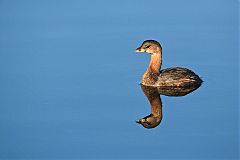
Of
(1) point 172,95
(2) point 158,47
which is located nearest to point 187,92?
(1) point 172,95

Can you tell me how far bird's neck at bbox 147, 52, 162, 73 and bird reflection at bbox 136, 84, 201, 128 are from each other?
56cm

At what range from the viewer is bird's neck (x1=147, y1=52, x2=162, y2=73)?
19.2 meters

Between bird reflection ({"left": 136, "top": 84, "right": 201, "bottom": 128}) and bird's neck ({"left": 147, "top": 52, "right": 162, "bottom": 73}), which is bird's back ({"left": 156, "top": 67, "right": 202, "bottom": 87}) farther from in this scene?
bird's neck ({"left": 147, "top": 52, "right": 162, "bottom": 73})

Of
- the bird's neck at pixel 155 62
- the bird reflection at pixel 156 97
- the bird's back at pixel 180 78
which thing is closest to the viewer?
the bird reflection at pixel 156 97

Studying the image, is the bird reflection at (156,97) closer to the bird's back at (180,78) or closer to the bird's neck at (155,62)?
the bird's back at (180,78)

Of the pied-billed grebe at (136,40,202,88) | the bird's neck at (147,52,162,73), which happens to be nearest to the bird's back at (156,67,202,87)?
the pied-billed grebe at (136,40,202,88)

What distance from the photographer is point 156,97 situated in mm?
17828

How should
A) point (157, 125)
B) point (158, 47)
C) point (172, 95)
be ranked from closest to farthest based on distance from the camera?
1. point (157, 125)
2. point (172, 95)
3. point (158, 47)

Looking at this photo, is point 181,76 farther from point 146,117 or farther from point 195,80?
point 146,117

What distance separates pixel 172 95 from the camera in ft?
58.6

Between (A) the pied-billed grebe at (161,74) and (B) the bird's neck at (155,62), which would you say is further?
(B) the bird's neck at (155,62)

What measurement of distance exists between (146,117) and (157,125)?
0.44 meters

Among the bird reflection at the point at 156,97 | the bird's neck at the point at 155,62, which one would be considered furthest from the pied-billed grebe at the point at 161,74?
the bird reflection at the point at 156,97

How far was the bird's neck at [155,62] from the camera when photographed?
62.8ft
